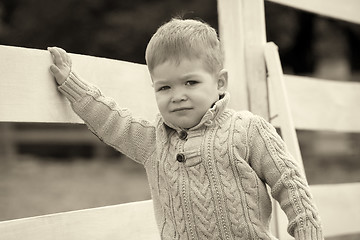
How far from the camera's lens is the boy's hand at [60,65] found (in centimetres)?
217

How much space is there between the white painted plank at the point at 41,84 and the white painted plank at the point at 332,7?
118 centimetres

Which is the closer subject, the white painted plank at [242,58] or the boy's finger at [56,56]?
the boy's finger at [56,56]

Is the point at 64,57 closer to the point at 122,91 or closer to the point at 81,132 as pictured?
the point at 122,91

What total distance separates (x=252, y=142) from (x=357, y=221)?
6.45ft

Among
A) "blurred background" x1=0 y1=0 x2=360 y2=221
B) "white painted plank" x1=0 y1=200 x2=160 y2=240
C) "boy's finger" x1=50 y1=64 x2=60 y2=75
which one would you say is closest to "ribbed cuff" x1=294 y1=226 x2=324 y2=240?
"white painted plank" x1=0 y1=200 x2=160 y2=240

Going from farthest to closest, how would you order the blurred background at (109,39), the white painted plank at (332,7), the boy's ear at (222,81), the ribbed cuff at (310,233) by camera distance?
the blurred background at (109,39)
the white painted plank at (332,7)
the boy's ear at (222,81)
the ribbed cuff at (310,233)

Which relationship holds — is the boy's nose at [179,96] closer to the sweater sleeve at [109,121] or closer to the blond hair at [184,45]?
the blond hair at [184,45]

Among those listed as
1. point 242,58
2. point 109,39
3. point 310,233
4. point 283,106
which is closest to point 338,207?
point 283,106

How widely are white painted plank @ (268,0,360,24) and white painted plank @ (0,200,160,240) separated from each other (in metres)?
1.36

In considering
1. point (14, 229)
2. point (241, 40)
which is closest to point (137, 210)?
point (14, 229)

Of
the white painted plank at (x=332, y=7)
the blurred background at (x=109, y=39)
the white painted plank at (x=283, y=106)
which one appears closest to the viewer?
the white painted plank at (x=283, y=106)

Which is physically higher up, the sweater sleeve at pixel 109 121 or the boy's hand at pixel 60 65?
A: the boy's hand at pixel 60 65

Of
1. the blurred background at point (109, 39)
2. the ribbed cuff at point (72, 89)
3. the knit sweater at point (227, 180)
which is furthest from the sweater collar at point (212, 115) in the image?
the blurred background at point (109, 39)

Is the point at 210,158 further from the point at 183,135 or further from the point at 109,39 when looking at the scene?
the point at 109,39
